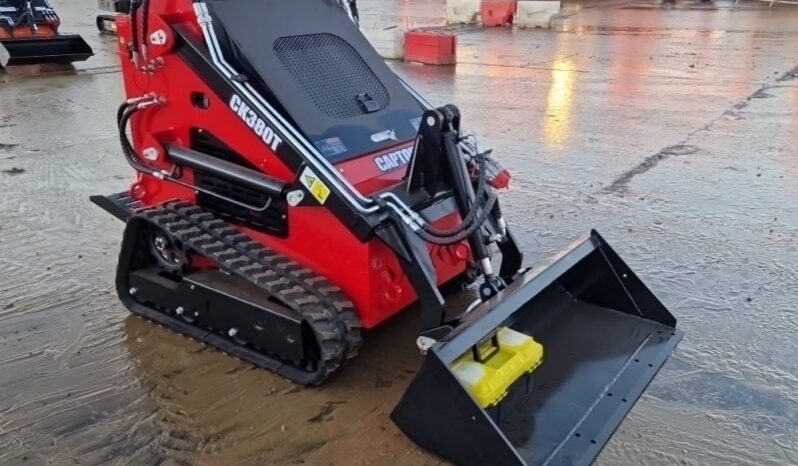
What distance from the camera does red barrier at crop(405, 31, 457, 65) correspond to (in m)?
11.3

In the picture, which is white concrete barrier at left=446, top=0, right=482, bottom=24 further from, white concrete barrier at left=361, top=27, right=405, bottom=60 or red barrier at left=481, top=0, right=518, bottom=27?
white concrete barrier at left=361, top=27, right=405, bottom=60

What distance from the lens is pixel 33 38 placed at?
10.1 m

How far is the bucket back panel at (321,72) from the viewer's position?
10.8 ft

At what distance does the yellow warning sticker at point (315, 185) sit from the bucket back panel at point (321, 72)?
0.59 feet

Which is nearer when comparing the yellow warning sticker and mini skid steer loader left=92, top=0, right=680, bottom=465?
mini skid steer loader left=92, top=0, right=680, bottom=465

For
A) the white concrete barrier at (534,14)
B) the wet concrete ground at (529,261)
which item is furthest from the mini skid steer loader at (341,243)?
the white concrete barrier at (534,14)

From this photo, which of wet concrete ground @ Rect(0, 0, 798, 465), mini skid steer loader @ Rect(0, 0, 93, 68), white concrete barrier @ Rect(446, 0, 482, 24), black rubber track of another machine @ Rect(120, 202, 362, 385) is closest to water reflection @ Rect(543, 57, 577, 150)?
wet concrete ground @ Rect(0, 0, 798, 465)

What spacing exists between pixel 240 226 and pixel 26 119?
541 cm

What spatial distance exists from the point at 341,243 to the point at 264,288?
0.37 m

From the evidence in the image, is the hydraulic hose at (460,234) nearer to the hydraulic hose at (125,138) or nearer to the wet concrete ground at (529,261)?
the wet concrete ground at (529,261)

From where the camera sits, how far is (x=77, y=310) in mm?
3791

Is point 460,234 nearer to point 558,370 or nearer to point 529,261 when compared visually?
point 558,370

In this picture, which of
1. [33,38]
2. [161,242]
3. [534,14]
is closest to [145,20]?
[161,242]

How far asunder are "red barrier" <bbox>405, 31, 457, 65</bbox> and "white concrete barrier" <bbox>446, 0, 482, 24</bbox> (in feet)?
20.6
